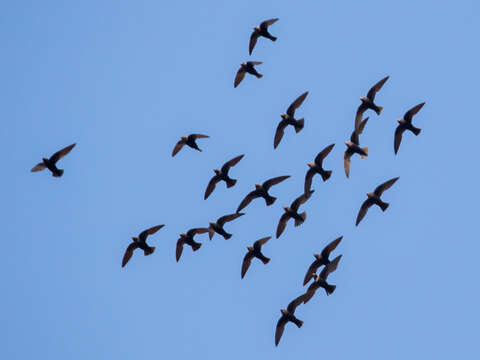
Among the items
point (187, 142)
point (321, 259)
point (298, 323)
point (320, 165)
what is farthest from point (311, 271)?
point (187, 142)

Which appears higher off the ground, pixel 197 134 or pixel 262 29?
pixel 262 29

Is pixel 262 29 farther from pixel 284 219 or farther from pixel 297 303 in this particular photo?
pixel 297 303

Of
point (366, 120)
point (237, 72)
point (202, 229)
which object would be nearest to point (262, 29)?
point (237, 72)

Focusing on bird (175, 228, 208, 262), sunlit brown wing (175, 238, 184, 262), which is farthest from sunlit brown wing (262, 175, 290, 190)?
sunlit brown wing (175, 238, 184, 262)

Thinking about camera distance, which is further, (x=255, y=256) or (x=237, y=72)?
(x=237, y=72)

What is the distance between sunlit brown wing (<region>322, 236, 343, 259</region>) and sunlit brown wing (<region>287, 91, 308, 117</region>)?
14.4 feet

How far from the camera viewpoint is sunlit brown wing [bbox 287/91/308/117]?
3625 cm

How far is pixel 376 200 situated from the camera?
35.8 meters

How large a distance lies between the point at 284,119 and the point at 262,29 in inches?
129

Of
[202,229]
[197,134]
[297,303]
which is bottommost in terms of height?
[297,303]

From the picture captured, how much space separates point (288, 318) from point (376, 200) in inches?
184

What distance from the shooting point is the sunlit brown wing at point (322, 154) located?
35531 mm

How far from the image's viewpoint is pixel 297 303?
3547 centimetres

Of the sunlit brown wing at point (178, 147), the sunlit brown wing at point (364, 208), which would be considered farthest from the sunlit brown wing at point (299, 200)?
the sunlit brown wing at point (178, 147)
